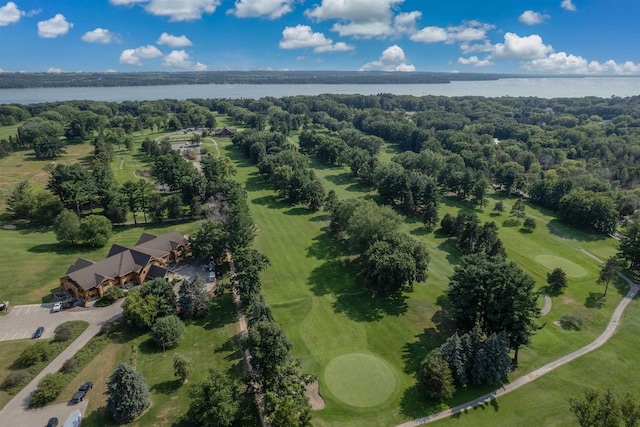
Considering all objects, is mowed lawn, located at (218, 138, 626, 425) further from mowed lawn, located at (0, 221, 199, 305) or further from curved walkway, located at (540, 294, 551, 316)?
mowed lawn, located at (0, 221, 199, 305)

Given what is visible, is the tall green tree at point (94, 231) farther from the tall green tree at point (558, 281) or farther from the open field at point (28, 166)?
the tall green tree at point (558, 281)

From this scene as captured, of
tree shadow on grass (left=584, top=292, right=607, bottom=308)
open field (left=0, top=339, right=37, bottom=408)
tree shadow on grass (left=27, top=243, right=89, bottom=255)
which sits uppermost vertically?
tree shadow on grass (left=27, top=243, right=89, bottom=255)

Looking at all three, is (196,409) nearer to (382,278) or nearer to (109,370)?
(109,370)

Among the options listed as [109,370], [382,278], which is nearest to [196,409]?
[109,370]

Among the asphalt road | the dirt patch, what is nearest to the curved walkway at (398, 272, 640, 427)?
the dirt patch

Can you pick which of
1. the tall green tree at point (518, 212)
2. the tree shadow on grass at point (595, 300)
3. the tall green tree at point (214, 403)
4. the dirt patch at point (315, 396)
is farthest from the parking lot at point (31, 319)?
the tall green tree at point (518, 212)

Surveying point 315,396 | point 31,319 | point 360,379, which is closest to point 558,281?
point 360,379
